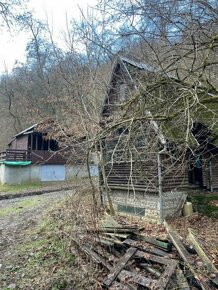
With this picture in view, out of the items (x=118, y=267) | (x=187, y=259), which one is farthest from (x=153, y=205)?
(x=187, y=259)

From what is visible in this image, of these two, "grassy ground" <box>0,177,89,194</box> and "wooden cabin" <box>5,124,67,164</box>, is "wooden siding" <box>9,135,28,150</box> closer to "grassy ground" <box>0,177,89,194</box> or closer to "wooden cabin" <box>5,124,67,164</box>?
"wooden cabin" <box>5,124,67,164</box>

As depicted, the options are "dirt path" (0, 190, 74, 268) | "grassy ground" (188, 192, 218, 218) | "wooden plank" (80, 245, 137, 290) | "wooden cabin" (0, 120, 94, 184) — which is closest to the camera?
"wooden plank" (80, 245, 137, 290)

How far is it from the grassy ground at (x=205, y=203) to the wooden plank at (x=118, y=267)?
17.4 feet

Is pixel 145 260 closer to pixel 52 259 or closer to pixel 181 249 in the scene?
pixel 181 249

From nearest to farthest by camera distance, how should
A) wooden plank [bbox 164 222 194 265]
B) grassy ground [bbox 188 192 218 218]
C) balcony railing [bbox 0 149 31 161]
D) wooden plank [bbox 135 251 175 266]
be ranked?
1. wooden plank [bbox 164 222 194 265]
2. wooden plank [bbox 135 251 175 266]
3. grassy ground [bbox 188 192 218 218]
4. balcony railing [bbox 0 149 31 161]

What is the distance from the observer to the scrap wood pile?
579 centimetres

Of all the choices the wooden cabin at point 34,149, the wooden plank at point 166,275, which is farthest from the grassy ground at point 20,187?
the wooden plank at point 166,275

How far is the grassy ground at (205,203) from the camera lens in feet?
36.7

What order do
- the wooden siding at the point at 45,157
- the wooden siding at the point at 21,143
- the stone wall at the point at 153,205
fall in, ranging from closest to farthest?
the stone wall at the point at 153,205 < the wooden siding at the point at 45,157 < the wooden siding at the point at 21,143

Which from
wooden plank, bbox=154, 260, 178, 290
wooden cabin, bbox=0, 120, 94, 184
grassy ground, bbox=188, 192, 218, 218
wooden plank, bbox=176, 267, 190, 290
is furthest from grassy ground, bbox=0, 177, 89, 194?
wooden plank, bbox=176, 267, 190, 290

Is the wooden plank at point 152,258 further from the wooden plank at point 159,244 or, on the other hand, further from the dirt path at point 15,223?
the dirt path at point 15,223

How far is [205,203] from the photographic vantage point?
11.8 m

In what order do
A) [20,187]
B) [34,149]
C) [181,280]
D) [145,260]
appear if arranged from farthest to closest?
1. [34,149]
2. [20,187]
3. [145,260]
4. [181,280]

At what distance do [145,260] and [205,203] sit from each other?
5.82 meters
